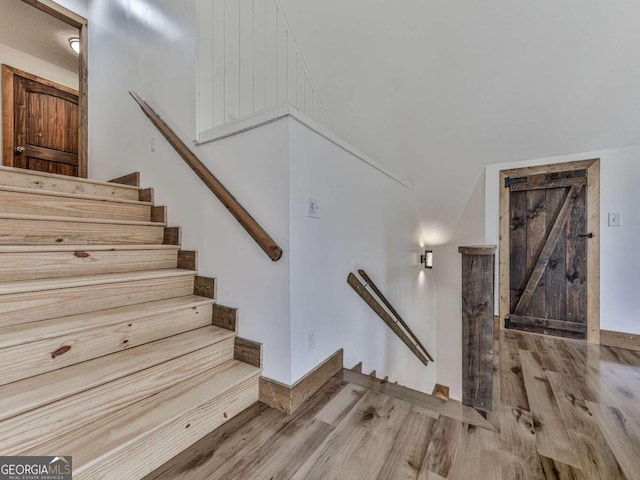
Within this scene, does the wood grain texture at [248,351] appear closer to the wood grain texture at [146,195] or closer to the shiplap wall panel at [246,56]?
the wood grain texture at [146,195]

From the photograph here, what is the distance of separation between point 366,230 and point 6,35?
4.66 m

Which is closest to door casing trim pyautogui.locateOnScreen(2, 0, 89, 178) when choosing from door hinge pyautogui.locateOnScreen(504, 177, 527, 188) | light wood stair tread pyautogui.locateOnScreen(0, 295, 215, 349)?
light wood stair tread pyautogui.locateOnScreen(0, 295, 215, 349)

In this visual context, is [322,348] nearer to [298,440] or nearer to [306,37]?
[298,440]

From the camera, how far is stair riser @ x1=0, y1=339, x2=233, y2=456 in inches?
35.5

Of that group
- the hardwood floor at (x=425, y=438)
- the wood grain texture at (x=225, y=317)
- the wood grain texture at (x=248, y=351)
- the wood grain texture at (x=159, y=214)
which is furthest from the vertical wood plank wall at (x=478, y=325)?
the wood grain texture at (x=159, y=214)

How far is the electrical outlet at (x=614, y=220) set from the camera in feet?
8.20

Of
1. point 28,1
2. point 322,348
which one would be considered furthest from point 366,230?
point 28,1

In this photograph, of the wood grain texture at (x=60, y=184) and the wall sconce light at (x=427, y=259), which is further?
the wall sconce light at (x=427, y=259)

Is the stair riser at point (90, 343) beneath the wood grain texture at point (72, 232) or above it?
beneath

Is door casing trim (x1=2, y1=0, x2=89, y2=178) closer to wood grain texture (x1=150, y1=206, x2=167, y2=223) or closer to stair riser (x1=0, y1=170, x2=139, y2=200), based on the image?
stair riser (x1=0, y1=170, x2=139, y2=200)

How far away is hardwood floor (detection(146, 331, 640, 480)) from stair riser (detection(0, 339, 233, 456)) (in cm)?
30

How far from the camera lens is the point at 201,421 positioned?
48.6 inches

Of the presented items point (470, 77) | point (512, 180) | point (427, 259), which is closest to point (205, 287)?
point (470, 77)
